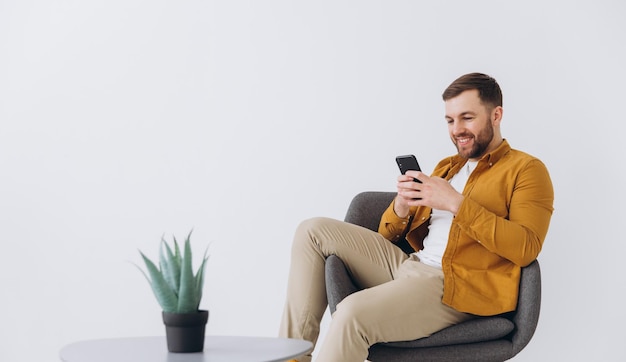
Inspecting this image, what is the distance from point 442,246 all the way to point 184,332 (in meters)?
1.13

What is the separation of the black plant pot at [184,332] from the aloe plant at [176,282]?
20 mm

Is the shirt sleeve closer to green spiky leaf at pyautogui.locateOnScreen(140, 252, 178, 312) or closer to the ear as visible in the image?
the ear

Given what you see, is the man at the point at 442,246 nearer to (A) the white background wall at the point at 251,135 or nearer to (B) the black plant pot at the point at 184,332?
(B) the black plant pot at the point at 184,332

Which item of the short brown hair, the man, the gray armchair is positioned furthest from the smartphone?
the gray armchair

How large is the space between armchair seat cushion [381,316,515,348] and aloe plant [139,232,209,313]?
734 mm

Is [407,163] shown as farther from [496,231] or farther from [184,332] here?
[184,332]

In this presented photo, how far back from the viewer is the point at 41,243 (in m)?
4.20

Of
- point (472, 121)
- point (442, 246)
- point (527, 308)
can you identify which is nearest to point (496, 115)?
point (472, 121)

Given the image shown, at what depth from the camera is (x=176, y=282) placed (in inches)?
83.4

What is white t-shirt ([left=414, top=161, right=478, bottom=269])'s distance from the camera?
2896 millimetres

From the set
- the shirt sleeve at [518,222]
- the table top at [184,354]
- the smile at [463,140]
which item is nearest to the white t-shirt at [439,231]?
the smile at [463,140]

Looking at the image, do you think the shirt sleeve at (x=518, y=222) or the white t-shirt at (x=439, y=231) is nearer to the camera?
the shirt sleeve at (x=518, y=222)

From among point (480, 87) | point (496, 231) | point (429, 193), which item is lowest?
point (496, 231)

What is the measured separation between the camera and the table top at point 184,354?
200cm
